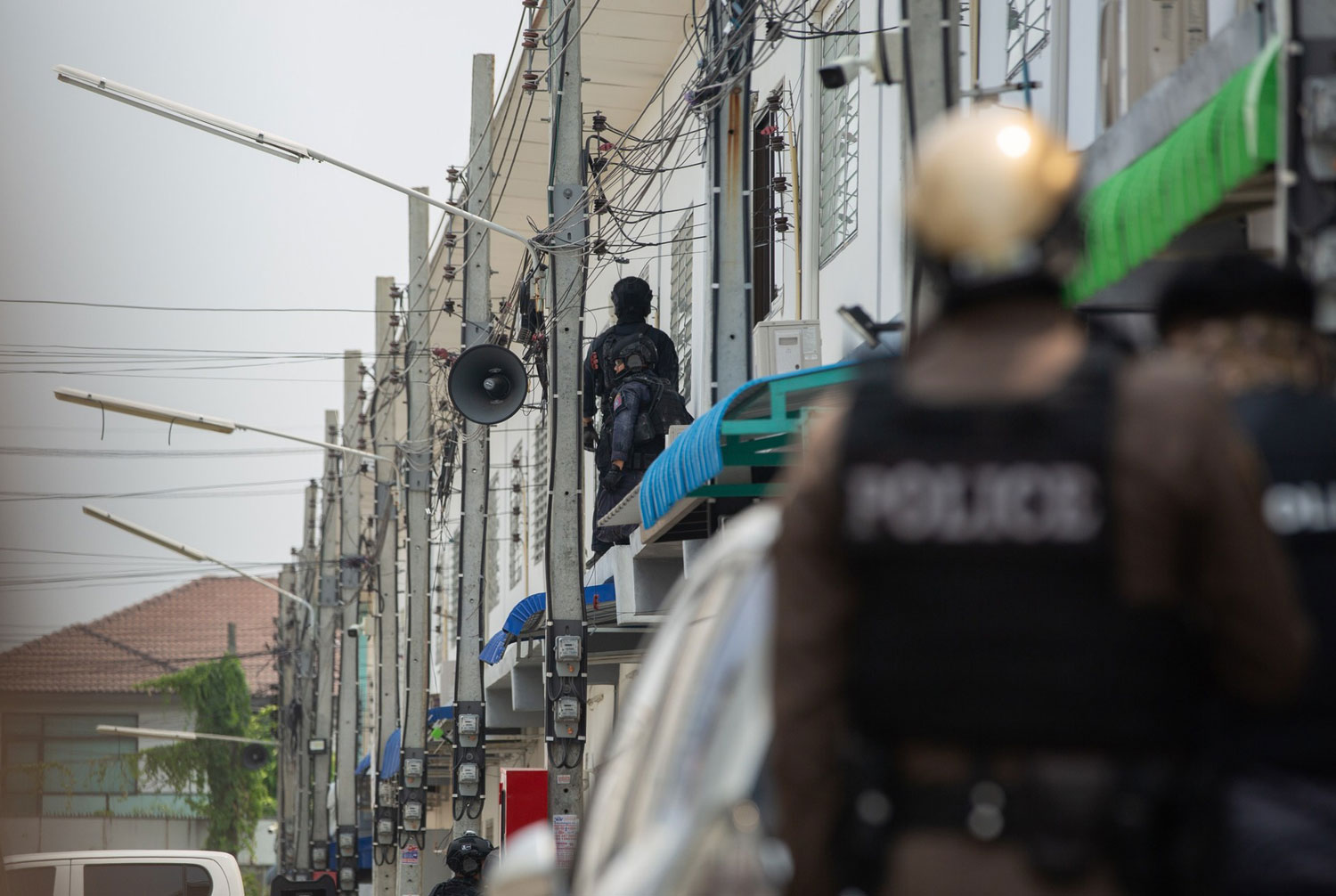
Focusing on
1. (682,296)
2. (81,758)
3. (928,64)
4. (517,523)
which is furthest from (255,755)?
(928,64)

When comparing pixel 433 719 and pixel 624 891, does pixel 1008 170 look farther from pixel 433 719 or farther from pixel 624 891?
pixel 433 719

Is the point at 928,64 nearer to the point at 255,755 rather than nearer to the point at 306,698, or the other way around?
the point at 306,698

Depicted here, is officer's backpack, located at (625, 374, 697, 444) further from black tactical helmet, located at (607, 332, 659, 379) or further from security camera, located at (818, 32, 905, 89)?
security camera, located at (818, 32, 905, 89)

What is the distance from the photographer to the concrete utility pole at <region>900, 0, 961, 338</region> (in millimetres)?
8570

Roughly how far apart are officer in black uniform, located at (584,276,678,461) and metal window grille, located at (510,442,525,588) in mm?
18972

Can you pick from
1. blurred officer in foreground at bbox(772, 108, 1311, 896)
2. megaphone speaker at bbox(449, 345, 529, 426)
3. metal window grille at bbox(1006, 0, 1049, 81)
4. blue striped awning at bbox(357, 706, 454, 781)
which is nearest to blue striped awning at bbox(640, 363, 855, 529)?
metal window grille at bbox(1006, 0, 1049, 81)

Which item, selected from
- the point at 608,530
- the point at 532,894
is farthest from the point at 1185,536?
the point at 608,530

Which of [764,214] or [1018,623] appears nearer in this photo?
[1018,623]

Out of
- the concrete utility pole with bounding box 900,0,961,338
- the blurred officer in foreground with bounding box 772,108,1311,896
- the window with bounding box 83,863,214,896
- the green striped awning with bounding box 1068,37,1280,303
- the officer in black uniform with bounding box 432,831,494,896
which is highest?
the concrete utility pole with bounding box 900,0,961,338

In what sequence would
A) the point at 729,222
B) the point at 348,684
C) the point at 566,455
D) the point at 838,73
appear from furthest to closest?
the point at 348,684, the point at 566,455, the point at 729,222, the point at 838,73

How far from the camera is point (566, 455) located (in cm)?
1697

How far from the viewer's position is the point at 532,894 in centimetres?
370

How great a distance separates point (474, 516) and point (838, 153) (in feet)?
25.7

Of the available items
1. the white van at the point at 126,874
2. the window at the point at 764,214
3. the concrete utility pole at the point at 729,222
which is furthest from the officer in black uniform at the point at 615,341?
the white van at the point at 126,874
